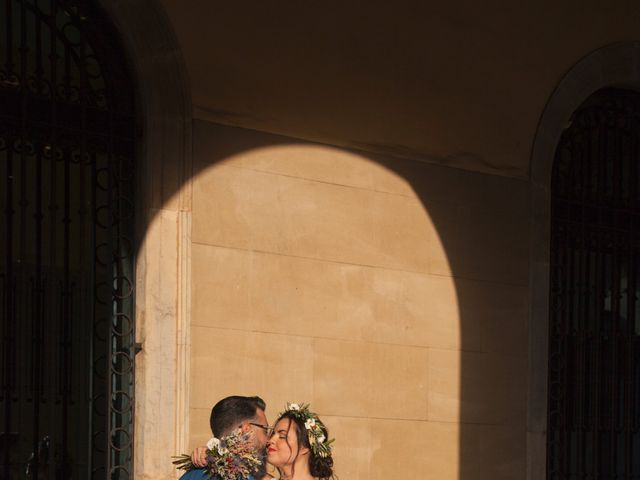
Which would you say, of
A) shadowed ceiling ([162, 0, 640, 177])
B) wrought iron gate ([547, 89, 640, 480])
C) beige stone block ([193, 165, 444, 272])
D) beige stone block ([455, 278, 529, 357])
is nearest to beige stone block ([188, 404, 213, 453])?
beige stone block ([193, 165, 444, 272])

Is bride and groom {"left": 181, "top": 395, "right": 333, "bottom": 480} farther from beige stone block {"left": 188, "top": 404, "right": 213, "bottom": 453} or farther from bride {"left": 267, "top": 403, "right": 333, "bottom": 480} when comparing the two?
beige stone block {"left": 188, "top": 404, "right": 213, "bottom": 453}

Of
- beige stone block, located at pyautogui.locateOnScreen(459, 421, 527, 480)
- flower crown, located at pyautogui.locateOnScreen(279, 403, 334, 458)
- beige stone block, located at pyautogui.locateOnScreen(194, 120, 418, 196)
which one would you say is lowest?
beige stone block, located at pyautogui.locateOnScreen(459, 421, 527, 480)

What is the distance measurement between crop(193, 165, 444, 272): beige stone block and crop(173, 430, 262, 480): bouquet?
242 cm

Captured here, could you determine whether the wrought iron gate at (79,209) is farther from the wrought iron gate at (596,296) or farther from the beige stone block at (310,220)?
the wrought iron gate at (596,296)

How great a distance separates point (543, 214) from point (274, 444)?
4697 millimetres

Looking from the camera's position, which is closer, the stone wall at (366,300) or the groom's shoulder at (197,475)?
the groom's shoulder at (197,475)

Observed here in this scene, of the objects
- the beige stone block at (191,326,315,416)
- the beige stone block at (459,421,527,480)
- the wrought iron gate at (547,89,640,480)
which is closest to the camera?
the beige stone block at (191,326,315,416)

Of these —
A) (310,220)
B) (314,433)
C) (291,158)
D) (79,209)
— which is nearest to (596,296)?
(310,220)

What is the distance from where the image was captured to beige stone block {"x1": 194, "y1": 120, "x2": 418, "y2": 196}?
895cm

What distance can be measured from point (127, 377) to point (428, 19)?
3466mm

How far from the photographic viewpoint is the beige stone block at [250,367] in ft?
28.8

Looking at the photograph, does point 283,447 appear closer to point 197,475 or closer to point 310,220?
point 197,475

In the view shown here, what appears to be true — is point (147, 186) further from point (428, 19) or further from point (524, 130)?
point (524, 130)

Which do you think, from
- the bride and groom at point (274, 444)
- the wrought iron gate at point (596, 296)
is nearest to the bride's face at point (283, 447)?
the bride and groom at point (274, 444)
